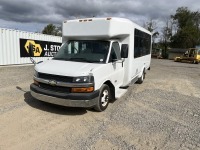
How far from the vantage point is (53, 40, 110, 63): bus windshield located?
5508 mm

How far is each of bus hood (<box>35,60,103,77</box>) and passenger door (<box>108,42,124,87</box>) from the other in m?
0.75

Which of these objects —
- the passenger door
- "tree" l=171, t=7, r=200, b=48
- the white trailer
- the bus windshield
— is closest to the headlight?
the white trailer

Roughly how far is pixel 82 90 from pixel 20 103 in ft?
7.76

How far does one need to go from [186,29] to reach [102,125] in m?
49.0

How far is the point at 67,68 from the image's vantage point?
4.86m

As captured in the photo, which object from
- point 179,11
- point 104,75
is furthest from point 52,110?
point 179,11

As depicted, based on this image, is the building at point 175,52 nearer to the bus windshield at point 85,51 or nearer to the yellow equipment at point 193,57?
the yellow equipment at point 193,57

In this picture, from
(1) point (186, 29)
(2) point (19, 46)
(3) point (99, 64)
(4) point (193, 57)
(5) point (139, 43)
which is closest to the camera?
(3) point (99, 64)

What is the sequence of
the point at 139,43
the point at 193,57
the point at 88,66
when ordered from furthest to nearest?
the point at 193,57, the point at 139,43, the point at 88,66

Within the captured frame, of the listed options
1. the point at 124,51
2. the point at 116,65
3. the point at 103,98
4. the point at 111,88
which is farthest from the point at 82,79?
the point at 124,51

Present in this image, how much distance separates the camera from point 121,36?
254 inches

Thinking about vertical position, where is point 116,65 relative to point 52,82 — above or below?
above

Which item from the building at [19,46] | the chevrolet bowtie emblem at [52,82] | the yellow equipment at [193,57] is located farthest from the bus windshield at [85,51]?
the yellow equipment at [193,57]

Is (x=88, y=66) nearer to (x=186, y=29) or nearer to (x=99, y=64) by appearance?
(x=99, y=64)
